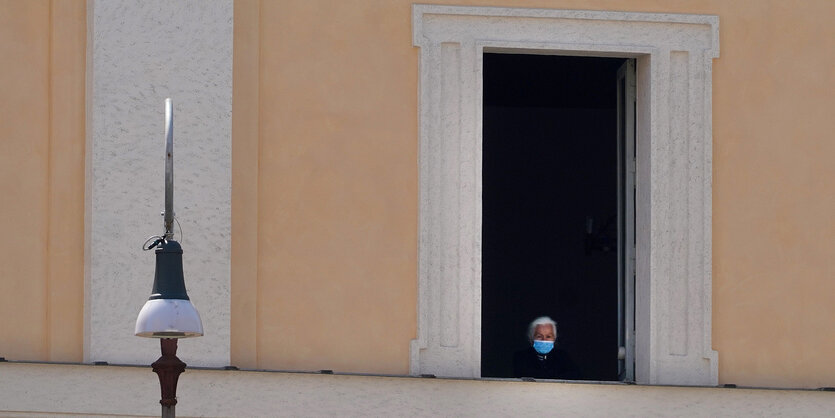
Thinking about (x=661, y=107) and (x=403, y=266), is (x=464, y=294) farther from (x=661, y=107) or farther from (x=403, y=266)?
(x=661, y=107)

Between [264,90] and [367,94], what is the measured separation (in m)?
0.71

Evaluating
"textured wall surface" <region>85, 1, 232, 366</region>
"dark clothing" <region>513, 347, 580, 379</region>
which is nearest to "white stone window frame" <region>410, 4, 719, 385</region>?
"dark clothing" <region>513, 347, 580, 379</region>

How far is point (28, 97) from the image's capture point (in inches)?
546

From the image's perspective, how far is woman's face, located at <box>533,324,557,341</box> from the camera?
14883 millimetres

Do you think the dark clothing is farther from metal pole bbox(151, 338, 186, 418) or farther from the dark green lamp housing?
the dark green lamp housing

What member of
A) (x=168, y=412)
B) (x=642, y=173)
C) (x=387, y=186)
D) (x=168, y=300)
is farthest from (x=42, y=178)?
(x=642, y=173)

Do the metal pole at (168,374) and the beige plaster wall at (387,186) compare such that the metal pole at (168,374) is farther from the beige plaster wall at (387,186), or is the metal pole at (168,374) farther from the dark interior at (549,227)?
the dark interior at (549,227)

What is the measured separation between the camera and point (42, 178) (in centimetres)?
1381

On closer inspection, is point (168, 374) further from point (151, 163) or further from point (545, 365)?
point (545, 365)

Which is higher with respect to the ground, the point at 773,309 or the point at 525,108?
the point at 525,108

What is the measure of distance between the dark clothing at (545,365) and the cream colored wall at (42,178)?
325 cm

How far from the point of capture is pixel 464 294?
549 inches

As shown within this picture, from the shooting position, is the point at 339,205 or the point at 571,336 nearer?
the point at 339,205

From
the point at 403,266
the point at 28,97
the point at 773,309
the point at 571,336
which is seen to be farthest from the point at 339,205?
the point at 571,336
